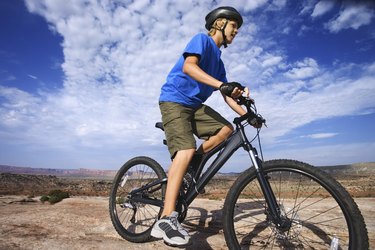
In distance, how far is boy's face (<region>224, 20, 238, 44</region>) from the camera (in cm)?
372

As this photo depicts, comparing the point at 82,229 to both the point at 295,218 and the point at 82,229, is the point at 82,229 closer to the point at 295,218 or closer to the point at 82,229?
the point at 82,229

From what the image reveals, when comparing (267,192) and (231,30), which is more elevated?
(231,30)

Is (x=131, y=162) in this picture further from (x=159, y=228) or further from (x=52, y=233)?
(x=159, y=228)

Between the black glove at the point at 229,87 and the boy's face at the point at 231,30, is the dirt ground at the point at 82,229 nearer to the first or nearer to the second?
the black glove at the point at 229,87

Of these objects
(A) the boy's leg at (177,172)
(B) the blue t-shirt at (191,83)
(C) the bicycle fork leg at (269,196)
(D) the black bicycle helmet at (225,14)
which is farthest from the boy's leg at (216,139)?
→ (D) the black bicycle helmet at (225,14)

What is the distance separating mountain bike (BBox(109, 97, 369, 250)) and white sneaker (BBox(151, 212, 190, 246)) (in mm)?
445

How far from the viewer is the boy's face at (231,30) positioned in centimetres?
372

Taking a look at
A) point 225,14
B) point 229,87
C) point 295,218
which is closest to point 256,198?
point 295,218

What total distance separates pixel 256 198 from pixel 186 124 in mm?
1395

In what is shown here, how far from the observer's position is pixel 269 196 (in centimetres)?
279

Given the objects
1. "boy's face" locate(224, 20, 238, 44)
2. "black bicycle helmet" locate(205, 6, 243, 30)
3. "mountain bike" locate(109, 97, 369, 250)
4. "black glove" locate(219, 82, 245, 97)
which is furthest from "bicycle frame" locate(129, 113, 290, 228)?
"black bicycle helmet" locate(205, 6, 243, 30)

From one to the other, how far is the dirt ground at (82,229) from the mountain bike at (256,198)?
302mm

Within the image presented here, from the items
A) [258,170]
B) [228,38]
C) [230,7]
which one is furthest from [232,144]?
[230,7]

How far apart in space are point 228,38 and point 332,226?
10.4 feet
